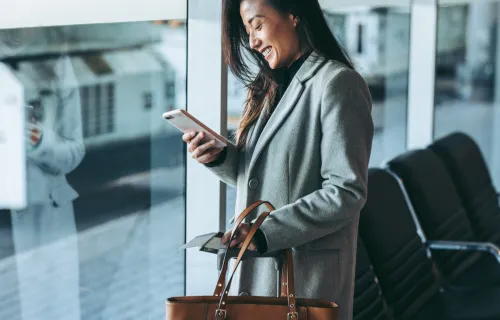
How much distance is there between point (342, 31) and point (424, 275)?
1700 mm

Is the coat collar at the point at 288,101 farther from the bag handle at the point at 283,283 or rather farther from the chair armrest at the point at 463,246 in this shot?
the chair armrest at the point at 463,246

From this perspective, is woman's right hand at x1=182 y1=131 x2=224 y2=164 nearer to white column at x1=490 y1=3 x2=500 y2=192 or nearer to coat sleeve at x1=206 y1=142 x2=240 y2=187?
coat sleeve at x1=206 y1=142 x2=240 y2=187

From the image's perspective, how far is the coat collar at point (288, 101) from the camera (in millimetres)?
1828

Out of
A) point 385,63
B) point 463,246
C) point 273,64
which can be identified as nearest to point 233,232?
point 273,64

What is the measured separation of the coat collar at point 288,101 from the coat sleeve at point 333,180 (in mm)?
69

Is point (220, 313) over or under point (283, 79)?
under

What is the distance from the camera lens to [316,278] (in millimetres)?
1827

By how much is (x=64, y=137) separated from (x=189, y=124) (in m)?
0.51

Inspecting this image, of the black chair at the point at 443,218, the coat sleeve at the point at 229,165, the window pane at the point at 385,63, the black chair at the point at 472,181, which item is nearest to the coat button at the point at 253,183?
the coat sleeve at the point at 229,165

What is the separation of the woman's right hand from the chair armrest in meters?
1.53

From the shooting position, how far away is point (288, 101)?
185 cm

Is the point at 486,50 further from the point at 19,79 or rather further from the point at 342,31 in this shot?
the point at 19,79

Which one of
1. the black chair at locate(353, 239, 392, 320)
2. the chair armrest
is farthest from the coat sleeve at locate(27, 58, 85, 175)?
the chair armrest

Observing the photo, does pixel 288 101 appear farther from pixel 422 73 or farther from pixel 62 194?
pixel 422 73
